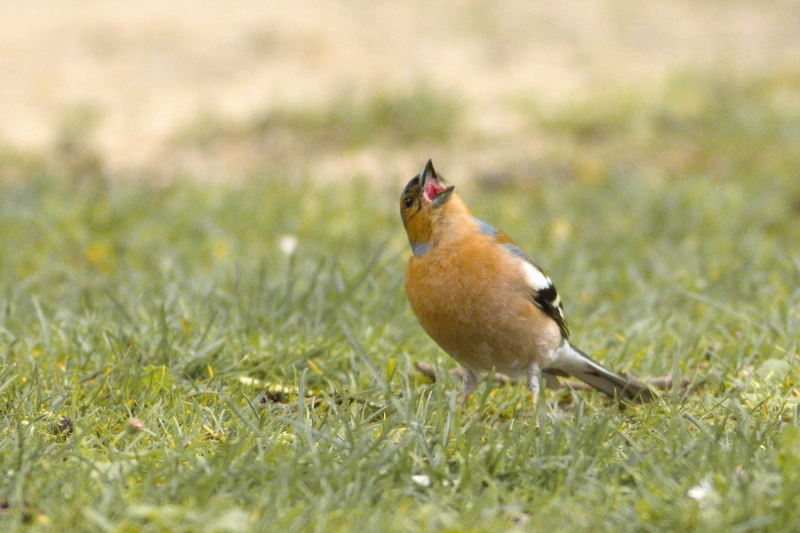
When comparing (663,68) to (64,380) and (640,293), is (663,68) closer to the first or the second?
(640,293)

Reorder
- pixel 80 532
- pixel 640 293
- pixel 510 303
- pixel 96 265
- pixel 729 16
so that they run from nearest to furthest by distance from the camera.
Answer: pixel 80 532 → pixel 510 303 → pixel 640 293 → pixel 96 265 → pixel 729 16

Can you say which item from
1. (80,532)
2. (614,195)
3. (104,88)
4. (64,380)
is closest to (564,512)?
(80,532)

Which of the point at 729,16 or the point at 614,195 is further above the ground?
the point at 729,16

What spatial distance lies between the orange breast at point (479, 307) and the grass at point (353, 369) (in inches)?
9.8

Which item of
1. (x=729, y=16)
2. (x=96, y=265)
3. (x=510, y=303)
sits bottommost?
(x=96, y=265)

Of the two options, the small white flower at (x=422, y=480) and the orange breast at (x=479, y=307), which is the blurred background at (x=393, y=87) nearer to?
the orange breast at (x=479, y=307)

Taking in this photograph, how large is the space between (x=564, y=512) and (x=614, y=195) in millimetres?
5214

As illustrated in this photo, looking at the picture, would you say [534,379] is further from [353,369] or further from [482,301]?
[353,369]

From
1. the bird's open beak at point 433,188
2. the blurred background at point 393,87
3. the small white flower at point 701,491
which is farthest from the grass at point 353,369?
the blurred background at point 393,87

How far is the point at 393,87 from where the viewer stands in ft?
34.1

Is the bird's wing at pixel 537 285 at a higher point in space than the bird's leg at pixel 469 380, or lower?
higher

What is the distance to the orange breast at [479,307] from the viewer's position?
4.12 metres

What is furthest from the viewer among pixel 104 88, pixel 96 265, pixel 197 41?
pixel 197 41

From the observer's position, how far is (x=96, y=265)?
6.66 m
